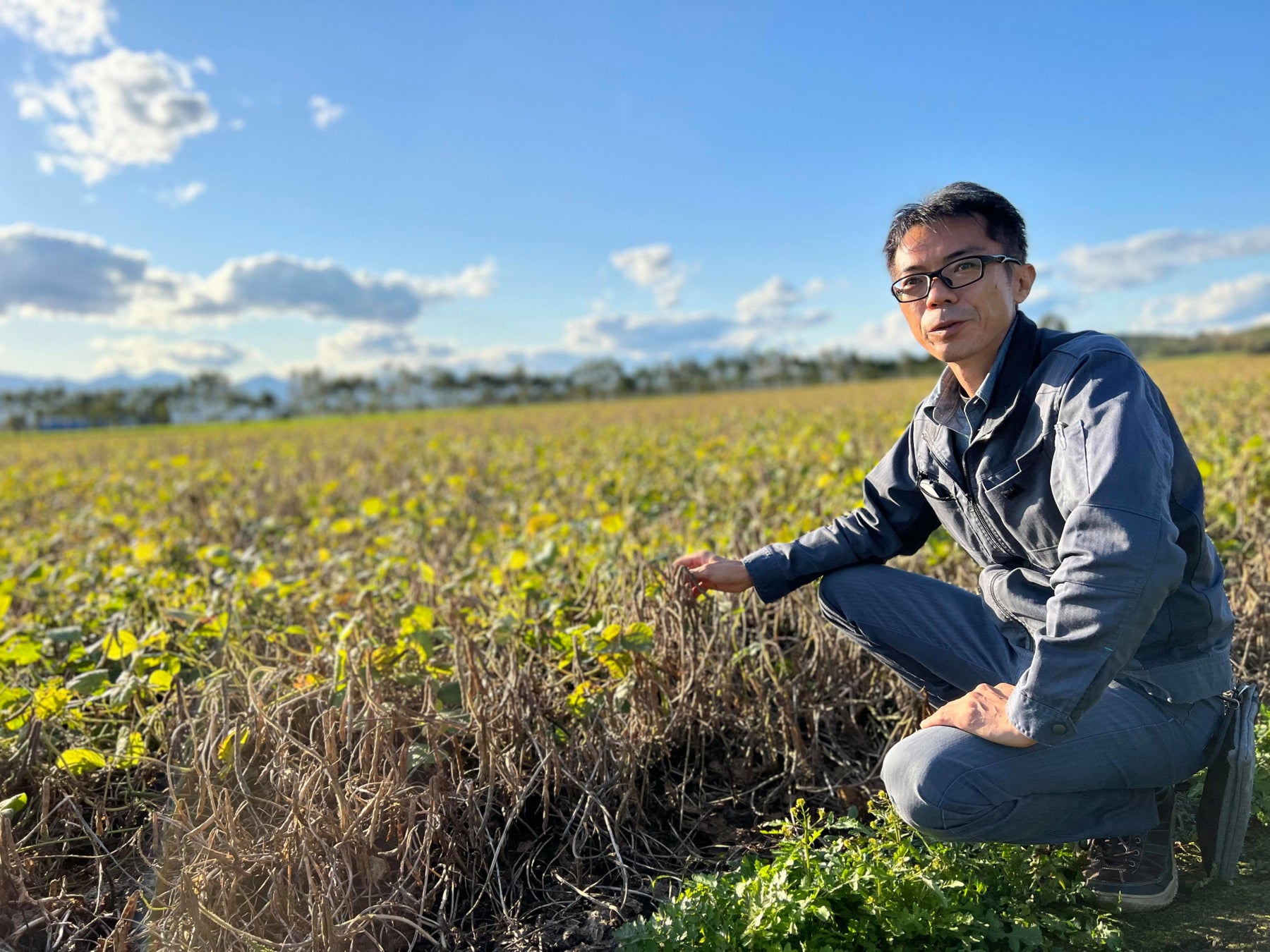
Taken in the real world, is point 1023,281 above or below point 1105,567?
above

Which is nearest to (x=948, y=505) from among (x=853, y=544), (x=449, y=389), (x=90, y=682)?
(x=853, y=544)

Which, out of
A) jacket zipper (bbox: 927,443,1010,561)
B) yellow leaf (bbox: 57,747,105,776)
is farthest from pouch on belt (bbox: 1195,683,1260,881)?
yellow leaf (bbox: 57,747,105,776)

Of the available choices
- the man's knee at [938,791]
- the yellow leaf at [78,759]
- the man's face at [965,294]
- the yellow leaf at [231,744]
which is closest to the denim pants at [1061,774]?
the man's knee at [938,791]

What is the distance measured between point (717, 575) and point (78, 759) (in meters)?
1.64

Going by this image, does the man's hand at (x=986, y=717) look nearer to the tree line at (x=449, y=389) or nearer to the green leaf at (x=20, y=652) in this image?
the green leaf at (x=20, y=652)

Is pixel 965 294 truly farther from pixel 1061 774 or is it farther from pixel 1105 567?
pixel 1061 774

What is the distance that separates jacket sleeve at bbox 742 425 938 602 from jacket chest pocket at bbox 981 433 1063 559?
0.35m

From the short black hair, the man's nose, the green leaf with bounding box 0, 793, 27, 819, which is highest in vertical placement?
the short black hair

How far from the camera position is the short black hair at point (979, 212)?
1.81 meters

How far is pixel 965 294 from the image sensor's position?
1832mm

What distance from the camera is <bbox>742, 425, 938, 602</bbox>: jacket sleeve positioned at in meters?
2.23

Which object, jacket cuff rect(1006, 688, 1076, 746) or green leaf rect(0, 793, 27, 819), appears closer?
jacket cuff rect(1006, 688, 1076, 746)

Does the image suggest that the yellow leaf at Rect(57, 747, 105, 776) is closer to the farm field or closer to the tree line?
the farm field

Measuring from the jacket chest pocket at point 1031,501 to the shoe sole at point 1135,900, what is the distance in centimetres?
68
